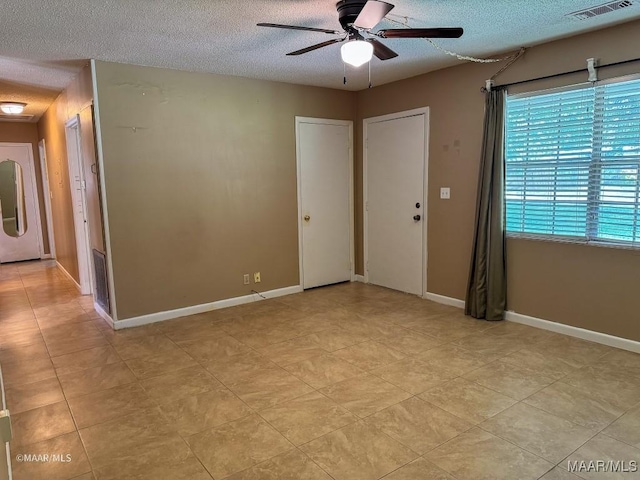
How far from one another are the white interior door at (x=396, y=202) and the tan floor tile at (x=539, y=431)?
8.16 ft

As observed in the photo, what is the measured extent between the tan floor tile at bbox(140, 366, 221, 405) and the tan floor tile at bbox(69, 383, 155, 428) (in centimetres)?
6

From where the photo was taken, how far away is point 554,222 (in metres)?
3.70

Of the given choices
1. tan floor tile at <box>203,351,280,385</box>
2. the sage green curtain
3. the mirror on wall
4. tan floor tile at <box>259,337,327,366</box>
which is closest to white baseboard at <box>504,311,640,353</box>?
the sage green curtain

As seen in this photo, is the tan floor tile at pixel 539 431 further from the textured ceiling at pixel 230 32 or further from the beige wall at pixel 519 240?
the textured ceiling at pixel 230 32

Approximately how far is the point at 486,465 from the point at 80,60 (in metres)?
4.32

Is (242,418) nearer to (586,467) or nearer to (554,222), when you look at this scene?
(586,467)

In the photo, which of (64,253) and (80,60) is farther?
(64,253)

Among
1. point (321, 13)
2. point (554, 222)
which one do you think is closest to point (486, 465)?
point (554, 222)

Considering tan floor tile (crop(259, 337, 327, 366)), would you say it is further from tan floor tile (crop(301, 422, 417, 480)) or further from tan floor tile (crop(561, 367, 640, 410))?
tan floor tile (crop(561, 367, 640, 410))

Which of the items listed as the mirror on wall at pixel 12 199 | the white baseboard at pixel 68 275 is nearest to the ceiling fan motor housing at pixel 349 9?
the white baseboard at pixel 68 275

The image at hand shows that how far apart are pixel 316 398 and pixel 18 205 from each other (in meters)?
7.47

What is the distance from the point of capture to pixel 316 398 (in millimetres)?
2740

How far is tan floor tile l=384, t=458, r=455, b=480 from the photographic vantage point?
2.01 m

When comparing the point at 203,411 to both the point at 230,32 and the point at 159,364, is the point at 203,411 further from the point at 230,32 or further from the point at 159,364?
the point at 230,32
